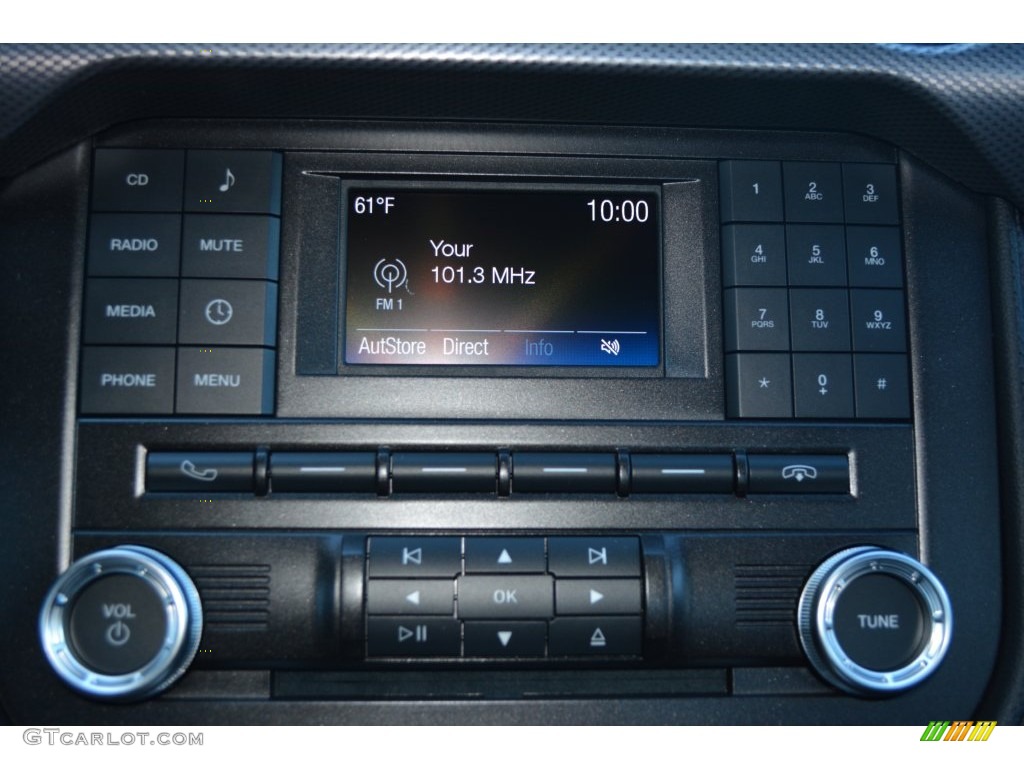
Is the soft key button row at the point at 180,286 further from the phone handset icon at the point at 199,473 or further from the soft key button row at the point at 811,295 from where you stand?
the soft key button row at the point at 811,295

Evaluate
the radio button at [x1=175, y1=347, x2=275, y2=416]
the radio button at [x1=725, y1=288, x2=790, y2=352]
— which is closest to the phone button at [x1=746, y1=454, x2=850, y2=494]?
the radio button at [x1=725, y1=288, x2=790, y2=352]

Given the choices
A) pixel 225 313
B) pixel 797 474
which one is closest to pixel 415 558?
pixel 225 313

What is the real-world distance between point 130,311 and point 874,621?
1.04m

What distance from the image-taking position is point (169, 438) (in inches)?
45.8

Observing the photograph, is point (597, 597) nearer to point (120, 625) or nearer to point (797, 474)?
point (797, 474)

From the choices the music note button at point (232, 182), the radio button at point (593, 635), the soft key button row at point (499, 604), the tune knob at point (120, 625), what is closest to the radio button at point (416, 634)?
the soft key button row at point (499, 604)

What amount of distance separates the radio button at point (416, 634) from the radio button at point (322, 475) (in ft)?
0.56

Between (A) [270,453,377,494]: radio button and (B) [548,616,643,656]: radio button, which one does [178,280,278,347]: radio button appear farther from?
(B) [548,616,643,656]: radio button

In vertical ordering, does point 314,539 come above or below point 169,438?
below

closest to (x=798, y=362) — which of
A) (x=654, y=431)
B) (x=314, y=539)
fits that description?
(x=654, y=431)

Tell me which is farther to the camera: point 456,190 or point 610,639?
point 456,190

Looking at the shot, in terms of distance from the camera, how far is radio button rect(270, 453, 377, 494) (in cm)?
115

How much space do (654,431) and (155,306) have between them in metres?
0.68

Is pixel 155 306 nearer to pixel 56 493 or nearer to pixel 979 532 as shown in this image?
pixel 56 493
